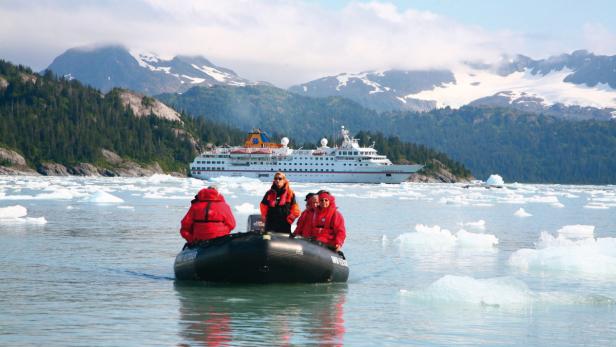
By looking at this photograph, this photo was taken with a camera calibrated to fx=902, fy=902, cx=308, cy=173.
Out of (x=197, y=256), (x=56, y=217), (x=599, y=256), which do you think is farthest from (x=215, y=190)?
(x=56, y=217)

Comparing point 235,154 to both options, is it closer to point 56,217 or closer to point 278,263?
point 56,217

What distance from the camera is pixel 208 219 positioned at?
19.8m

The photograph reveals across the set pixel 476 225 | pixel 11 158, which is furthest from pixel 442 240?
pixel 11 158

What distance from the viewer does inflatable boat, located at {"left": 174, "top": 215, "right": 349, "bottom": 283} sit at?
18625mm

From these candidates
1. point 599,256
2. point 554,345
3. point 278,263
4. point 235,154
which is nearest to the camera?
point 554,345

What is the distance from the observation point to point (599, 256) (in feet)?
76.0

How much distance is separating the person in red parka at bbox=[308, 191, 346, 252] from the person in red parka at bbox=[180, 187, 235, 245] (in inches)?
82.1

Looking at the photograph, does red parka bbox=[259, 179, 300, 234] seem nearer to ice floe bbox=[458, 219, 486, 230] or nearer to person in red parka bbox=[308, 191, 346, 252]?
person in red parka bbox=[308, 191, 346, 252]

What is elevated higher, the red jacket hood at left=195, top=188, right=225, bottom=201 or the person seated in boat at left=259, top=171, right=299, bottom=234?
the red jacket hood at left=195, top=188, right=225, bottom=201

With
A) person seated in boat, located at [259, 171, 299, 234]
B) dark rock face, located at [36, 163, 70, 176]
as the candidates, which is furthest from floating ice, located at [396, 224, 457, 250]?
dark rock face, located at [36, 163, 70, 176]

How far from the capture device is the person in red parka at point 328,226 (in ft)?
67.6

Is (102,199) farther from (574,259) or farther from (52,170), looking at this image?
(52,170)

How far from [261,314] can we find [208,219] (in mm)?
4272

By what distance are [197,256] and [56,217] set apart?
23.0 meters
